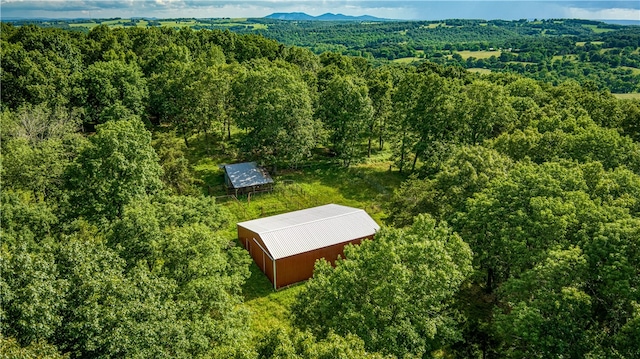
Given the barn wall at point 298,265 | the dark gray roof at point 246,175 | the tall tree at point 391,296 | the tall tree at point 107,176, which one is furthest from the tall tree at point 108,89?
the tall tree at point 391,296

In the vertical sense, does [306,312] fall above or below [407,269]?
below

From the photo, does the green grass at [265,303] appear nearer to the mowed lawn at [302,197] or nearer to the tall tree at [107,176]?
the mowed lawn at [302,197]

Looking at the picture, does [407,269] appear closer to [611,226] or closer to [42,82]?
[611,226]

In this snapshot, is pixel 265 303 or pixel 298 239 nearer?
pixel 265 303

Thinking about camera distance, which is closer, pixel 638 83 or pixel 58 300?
pixel 58 300

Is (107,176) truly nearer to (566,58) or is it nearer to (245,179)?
(245,179)

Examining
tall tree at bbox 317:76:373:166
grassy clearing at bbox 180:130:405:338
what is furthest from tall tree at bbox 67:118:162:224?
tall tree at bbox 317:76:373:166

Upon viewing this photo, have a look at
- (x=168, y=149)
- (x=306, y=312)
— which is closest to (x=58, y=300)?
(x=306, y=312)

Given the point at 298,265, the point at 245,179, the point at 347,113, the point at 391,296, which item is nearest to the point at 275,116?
the point at 245,179
